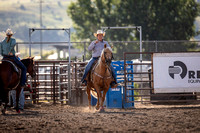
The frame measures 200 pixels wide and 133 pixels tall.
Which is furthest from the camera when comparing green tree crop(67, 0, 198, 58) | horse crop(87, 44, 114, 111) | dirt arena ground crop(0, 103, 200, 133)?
green tree crop(67, 0, 198, 58)

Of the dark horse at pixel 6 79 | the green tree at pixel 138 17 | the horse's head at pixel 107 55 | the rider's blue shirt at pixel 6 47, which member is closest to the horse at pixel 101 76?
the horse's head at pixel 107 55

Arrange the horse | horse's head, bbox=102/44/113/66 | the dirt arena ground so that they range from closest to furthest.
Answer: the dirt arena ground < horse's head, bbox=102/44/113/66 < the horse

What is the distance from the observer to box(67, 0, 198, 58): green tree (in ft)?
121

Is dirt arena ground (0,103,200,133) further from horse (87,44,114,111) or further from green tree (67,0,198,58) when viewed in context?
green tree (67,0,198,58)

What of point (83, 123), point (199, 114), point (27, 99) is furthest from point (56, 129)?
point (27, 99)

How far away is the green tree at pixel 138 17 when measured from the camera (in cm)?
3700

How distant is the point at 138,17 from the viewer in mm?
Result: 38594

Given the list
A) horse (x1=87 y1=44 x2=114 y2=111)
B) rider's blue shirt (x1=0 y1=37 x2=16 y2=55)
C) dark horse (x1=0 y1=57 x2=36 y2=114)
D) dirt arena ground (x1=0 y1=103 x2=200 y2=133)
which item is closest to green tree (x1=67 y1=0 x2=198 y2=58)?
horse (x1=87 y1=44 x2=114 y2=111)

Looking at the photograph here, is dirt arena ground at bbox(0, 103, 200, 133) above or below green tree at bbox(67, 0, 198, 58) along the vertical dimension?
below

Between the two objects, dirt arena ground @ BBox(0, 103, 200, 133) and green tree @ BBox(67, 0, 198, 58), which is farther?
green tree @ BBox(67, 0, 198, 58)

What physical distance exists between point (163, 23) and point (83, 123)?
1160 inches

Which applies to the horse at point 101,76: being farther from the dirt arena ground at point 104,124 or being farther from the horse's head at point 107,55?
the dirt arena ground at point 104,124

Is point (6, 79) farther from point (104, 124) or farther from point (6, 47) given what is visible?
point (104, 124)

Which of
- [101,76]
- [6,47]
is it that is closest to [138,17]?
[101,76]
